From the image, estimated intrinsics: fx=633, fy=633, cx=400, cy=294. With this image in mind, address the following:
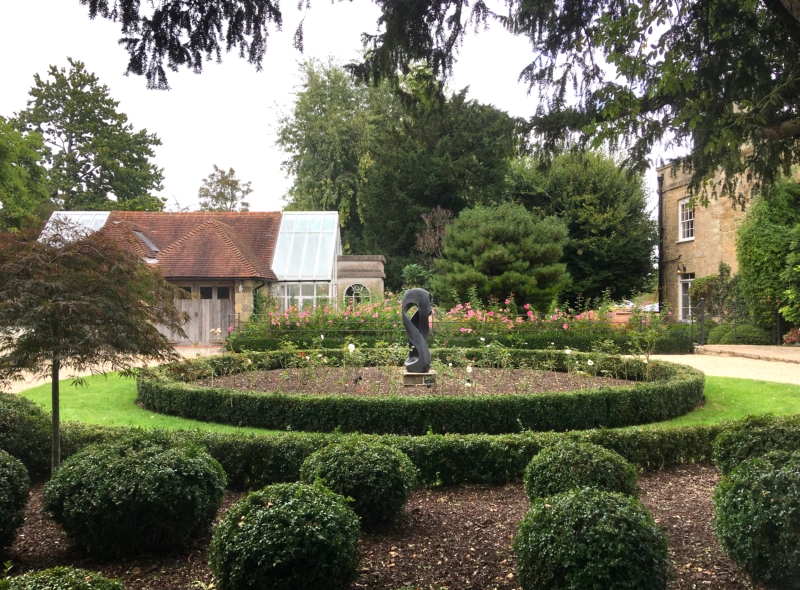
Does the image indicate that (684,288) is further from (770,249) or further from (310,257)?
(310,257)

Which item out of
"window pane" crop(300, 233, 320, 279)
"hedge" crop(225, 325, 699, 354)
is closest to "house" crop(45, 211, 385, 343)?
"window pane" crop(300, 233, 320, 279)

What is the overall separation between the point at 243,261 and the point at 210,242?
1.74 metres

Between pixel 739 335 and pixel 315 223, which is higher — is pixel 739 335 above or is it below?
below

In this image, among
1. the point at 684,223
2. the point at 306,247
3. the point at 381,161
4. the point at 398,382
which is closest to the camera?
the point at 398,382

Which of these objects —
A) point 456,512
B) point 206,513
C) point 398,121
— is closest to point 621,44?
point 456,512

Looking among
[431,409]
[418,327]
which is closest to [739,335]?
[418,327]

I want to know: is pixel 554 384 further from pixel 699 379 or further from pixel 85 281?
pixel 85 281

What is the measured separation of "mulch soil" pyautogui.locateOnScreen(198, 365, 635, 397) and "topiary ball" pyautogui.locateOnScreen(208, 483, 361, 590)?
5506 mm

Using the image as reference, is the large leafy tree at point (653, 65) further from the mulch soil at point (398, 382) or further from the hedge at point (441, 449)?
the mulch soil at point (398, 382)

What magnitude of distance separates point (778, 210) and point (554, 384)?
12.7 metres

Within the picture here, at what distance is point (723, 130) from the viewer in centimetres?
523

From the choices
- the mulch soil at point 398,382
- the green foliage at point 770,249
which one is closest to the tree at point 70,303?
the mulch soil at point 398,382

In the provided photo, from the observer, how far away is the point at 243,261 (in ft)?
67.7

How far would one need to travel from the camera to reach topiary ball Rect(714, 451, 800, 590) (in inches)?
131
